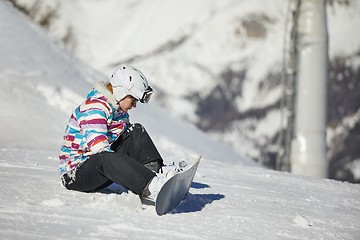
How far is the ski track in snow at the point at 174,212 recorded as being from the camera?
5.16m

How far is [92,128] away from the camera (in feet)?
19.8

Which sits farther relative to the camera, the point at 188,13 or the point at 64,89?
the point at 188,13

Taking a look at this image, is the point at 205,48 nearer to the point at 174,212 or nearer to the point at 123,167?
the point at 174,212

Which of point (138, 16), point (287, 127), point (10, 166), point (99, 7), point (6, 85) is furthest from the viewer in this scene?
point (138, 16)

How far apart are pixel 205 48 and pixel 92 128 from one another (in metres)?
152

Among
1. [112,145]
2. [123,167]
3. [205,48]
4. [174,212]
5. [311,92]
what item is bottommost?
[174,212]

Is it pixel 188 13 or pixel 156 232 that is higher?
pixel 188 13

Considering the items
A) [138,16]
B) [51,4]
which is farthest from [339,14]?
[51,4]

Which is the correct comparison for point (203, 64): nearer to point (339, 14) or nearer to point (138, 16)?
point (138, 16)

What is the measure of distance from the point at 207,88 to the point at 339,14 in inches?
1190

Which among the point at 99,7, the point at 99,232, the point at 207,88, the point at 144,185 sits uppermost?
the point at 99,7

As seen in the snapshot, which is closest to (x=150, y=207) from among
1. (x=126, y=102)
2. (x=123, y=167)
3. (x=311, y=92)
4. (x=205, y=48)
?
(x=123, y=167)

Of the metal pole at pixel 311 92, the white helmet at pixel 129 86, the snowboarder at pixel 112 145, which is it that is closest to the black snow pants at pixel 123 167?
the snowboarder at pixel 112 145

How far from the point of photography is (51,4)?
152 meters
